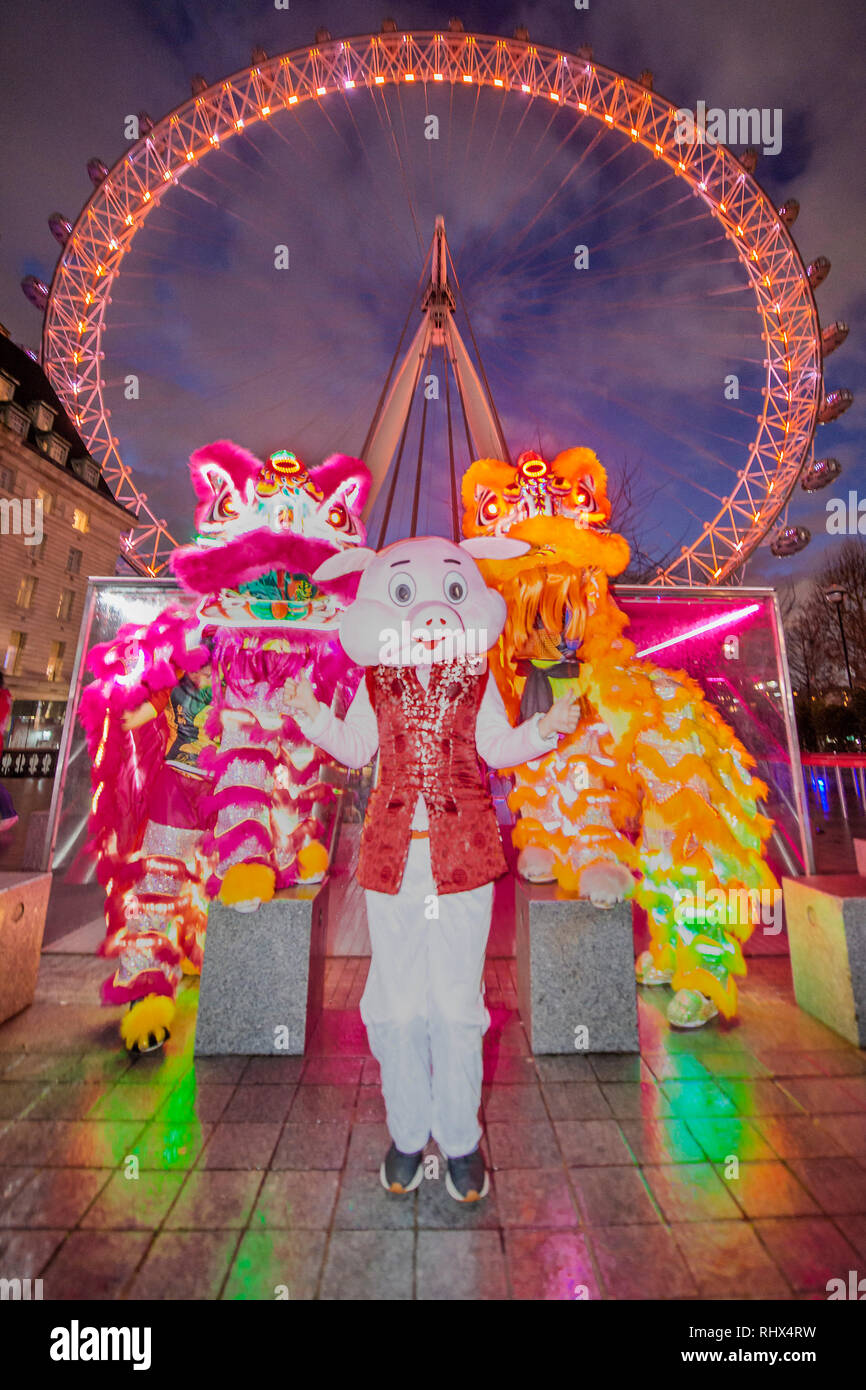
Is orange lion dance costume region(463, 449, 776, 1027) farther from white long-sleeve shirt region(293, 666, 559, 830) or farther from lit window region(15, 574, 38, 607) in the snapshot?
lit window region(15, 574, 38, 607)

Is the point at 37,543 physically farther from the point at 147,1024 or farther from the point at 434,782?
the point at 434,782

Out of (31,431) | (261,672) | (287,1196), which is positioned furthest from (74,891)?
(31,431)

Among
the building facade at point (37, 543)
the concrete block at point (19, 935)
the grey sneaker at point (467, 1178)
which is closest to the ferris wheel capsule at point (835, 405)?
the grey sneaker at point (467, 1178)

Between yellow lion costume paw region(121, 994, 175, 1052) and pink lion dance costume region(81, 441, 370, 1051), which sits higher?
pink lion dance costume region(81, 441, 370, 1051)

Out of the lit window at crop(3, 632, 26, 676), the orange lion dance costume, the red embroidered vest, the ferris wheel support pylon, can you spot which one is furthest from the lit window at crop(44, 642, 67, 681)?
the red embroidered vest

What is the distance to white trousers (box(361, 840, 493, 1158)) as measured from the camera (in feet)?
6.46

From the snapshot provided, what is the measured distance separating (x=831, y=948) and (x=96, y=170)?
11.8 meters

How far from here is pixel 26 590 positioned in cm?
1930

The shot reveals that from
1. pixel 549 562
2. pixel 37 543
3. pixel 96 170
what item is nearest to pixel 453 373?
pixel 96 170

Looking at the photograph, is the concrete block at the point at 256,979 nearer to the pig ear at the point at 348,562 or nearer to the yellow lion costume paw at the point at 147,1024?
the yellow lion costume paw at the point at 147,1024

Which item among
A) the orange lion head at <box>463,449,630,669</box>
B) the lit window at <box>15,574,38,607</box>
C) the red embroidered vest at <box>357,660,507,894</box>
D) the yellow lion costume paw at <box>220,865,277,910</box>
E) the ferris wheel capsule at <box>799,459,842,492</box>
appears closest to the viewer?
the red embroidered vest at <box>357,660,507,894</box>

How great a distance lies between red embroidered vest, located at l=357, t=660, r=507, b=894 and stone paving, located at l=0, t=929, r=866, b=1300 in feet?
3.33
